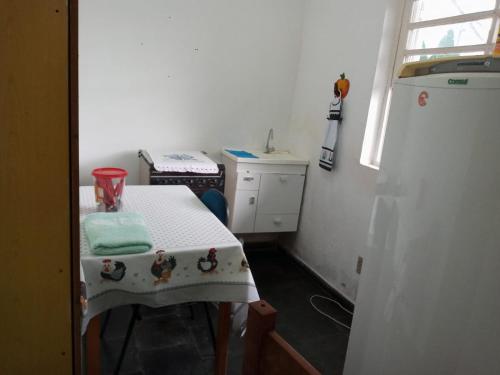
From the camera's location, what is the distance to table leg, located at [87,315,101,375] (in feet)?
4.59

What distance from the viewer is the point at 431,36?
2283 mm

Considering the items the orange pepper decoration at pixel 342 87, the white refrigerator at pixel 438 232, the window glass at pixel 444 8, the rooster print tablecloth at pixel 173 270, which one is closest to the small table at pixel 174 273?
the rooster print tablecloth at pixel 173 270

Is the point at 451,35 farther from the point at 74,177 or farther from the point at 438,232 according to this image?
the point at 74,177

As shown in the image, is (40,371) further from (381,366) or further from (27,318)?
(381,366)

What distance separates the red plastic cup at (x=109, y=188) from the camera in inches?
69.2

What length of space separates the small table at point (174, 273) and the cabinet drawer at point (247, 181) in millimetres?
1196

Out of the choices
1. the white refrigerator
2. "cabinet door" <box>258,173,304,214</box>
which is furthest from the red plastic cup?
"cabinet door" <box>258,173,304,214</box>

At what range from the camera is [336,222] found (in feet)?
9.35

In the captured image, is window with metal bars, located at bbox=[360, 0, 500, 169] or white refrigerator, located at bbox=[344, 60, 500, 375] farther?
window with metal bars, located at bbox=[360, 0, 500, 169]

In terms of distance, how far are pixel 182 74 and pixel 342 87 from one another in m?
1.27

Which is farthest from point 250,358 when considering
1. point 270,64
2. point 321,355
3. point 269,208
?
point 270,64

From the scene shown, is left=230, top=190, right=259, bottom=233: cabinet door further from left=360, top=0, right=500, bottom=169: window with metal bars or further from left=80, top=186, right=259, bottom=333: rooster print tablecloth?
left=80, top=186, right=259, bottom=333: rooster print tablecloth

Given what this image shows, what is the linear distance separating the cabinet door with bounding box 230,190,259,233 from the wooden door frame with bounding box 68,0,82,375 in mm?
2111

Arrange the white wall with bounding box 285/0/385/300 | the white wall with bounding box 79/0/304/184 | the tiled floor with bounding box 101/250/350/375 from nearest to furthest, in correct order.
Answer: the tiled floor with bounding box 101/250/350/375
the white wall with bounding box 285/0/385/300
the white wall with bounding box 79/0/304/184
